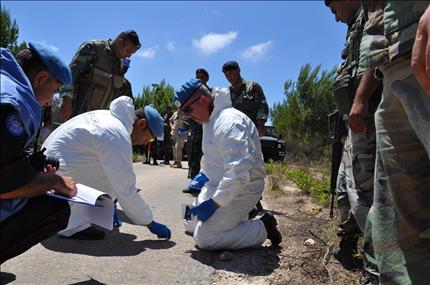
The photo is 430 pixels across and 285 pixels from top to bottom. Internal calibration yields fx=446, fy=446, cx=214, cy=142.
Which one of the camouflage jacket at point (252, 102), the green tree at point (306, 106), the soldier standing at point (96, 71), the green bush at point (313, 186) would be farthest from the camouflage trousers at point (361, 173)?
the green tree at point (306, 106)

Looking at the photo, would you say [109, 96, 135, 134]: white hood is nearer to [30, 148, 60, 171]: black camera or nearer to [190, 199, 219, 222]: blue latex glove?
[190, 199, 219, 222]: blue latex glove

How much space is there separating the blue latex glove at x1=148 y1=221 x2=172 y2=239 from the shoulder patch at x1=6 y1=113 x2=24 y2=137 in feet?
6.41

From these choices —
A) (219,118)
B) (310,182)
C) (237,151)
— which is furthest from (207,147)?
(310,182)

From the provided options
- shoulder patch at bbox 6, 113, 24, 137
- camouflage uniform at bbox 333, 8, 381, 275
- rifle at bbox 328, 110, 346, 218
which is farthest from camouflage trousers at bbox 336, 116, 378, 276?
shoulder patch at bbox 6, 113, 24, 137

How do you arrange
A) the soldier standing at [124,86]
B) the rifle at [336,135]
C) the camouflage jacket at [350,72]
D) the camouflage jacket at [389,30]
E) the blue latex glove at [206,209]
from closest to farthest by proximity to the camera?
1. the camouflage jacket at [389,30]
2. the camouflage jacket at [350,72]
3. the blue latex glove at [206,209]
4. the rifle at [336,135]
5. the soldier standing at [124,86]

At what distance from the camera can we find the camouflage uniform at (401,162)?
178cm

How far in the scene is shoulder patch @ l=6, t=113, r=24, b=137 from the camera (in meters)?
1.79

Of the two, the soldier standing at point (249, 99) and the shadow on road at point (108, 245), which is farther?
the soldier standing at point (249, 99)

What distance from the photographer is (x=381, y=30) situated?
207cm

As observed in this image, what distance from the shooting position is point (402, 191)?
1905mm

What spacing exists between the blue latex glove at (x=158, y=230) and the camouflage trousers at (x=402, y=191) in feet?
6.77

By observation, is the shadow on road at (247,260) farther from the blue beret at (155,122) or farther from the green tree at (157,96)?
the green tree at (157,96)

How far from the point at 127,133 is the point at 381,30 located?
220 centimetres

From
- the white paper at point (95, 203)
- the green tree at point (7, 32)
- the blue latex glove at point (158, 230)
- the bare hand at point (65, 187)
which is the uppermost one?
the green tree at point (7, 32)
